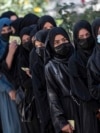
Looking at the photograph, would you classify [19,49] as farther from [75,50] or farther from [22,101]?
[75,50]

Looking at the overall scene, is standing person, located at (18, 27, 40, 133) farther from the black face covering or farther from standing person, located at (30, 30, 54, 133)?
the black face covering

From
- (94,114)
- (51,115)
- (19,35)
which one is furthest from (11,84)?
(94,114)

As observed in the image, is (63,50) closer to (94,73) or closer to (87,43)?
(87,43)

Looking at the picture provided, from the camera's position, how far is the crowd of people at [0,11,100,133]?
538 centimetres

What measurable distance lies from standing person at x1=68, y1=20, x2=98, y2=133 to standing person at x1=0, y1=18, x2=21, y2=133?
1617 mm

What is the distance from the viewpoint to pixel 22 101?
670cm

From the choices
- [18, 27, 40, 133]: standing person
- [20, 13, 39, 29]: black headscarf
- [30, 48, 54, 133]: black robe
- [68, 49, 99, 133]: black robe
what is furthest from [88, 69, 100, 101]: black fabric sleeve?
[20, 13, 39, 29]: black headscarf

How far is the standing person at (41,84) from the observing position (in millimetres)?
6016

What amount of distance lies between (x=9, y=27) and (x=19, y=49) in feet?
1.42

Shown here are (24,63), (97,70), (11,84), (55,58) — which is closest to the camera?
(97,70)

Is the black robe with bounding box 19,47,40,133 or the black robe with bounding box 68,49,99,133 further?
the black robe with bounding box 19,47,40,133

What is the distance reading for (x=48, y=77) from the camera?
564 cm

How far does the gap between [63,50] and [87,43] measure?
27 centimetres

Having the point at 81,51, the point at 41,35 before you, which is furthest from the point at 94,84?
the point at 41,35
